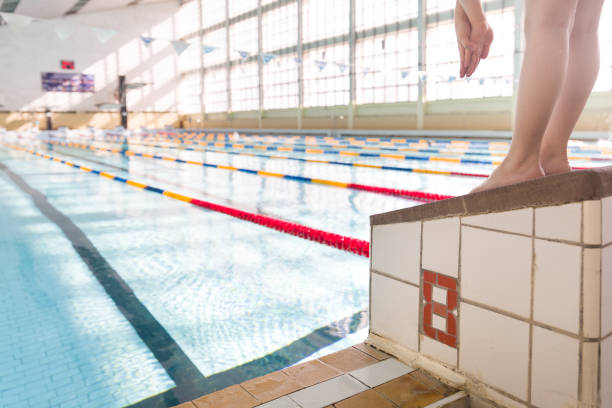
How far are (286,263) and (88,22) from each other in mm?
29735

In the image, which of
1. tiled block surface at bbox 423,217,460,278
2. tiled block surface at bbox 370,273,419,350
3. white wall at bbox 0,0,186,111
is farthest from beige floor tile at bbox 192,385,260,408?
white wall at bbox 0,0,186,111

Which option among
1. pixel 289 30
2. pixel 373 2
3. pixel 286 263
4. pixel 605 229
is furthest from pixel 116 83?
pixel 605 229

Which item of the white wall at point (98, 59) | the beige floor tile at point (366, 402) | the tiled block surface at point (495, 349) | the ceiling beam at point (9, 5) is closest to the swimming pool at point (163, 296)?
the beige floor tile at point (366, 402)

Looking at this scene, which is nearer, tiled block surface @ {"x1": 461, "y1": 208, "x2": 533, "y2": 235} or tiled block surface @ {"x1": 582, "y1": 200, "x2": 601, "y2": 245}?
tiled block surface @ {"x1": 582, "y1": 200, "x2": 601, "y2": 245}

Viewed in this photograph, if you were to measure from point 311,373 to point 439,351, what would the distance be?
357 mm

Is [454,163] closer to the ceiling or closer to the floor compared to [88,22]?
closer to the floor

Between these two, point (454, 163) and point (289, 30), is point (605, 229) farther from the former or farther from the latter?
point (289, 30)

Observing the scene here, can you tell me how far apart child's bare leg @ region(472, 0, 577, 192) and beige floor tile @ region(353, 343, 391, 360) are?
0.60 meters

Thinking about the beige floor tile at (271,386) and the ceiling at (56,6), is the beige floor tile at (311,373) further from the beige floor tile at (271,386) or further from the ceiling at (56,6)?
the ceiling at (56,6)

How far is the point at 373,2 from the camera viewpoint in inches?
745

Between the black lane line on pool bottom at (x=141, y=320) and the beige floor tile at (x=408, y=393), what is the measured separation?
2.00 ft

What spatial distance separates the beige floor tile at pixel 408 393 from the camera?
1.22 m

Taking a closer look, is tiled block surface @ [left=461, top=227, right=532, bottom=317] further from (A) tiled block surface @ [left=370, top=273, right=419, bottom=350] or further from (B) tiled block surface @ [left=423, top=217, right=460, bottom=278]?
(A) tiled block surface @ [left=370, top=273, right=419, bottom=350]

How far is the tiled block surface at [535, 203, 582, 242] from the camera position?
0.98m
